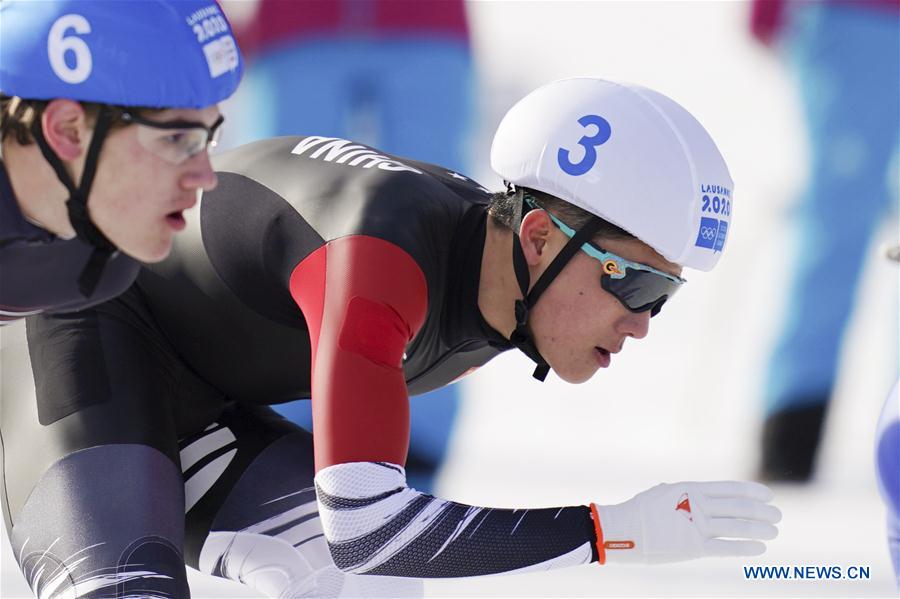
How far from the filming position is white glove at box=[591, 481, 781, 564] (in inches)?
90.9

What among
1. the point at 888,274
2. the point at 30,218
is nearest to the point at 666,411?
the point at 888,274

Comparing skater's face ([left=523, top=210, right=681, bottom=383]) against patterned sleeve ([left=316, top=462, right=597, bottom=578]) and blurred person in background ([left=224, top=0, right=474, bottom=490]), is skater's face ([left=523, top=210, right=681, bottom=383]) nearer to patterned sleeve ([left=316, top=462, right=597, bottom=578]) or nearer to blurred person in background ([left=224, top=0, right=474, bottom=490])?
patterned sleeve ([left=316, top=462, right=597, bottom=578])

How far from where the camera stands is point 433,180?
2.72 meters

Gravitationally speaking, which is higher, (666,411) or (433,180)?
(433,180)

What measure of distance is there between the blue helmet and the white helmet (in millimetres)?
864

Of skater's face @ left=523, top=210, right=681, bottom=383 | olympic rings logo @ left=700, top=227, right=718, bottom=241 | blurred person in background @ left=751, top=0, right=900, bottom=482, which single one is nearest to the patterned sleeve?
skater's face @ left=523, top=210, right=681, bottom=383

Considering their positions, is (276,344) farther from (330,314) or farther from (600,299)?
(600,299)

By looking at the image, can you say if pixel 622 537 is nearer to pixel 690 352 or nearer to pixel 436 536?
pixel 436 536

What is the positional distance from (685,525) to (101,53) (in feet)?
4.59

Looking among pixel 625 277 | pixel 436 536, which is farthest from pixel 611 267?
pixel 436 536

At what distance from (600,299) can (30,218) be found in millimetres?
1213

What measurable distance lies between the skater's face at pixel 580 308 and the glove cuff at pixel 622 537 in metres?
0.45

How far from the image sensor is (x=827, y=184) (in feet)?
15.9

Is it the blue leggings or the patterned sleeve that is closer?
the patterned sleeve
